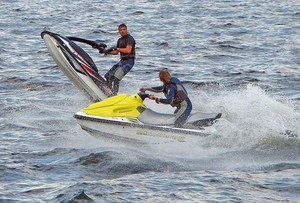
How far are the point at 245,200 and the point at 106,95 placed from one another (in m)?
6.42

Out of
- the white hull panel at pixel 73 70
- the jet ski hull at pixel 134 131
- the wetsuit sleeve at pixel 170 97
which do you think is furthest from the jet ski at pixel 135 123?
the white hull panel at pixel 73 70

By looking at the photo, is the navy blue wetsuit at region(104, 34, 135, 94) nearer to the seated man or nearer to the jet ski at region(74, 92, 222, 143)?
the jet ski at region(74, 92, 222, 143)

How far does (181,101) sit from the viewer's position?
15.7m

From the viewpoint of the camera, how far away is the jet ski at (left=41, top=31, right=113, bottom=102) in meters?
18.1

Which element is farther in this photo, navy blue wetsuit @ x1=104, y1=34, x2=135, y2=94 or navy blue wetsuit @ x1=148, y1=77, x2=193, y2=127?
navy blue wetsuit @ x1=104, y1=34, x2=135, y2=94

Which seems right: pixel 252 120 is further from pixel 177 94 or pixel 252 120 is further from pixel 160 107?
pixel 160 107

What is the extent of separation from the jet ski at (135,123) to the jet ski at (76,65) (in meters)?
2.41

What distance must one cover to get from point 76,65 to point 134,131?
3208 mm

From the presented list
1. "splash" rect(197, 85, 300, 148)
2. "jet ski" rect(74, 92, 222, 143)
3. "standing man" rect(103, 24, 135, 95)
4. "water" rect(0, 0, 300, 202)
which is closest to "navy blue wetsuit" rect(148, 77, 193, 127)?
"jet ski" rect(74, 92, 222, 143)

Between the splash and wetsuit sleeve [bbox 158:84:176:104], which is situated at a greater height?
wetsuit sleeve [bbox 158:84:176:104]

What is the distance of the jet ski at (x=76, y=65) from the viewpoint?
18.1m

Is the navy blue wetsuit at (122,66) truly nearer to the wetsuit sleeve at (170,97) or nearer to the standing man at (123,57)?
the standing man at (123,57)

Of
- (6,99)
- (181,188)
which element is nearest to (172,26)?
(6,99)

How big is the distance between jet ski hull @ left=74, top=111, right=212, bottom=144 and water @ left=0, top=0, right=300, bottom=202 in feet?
0.51
